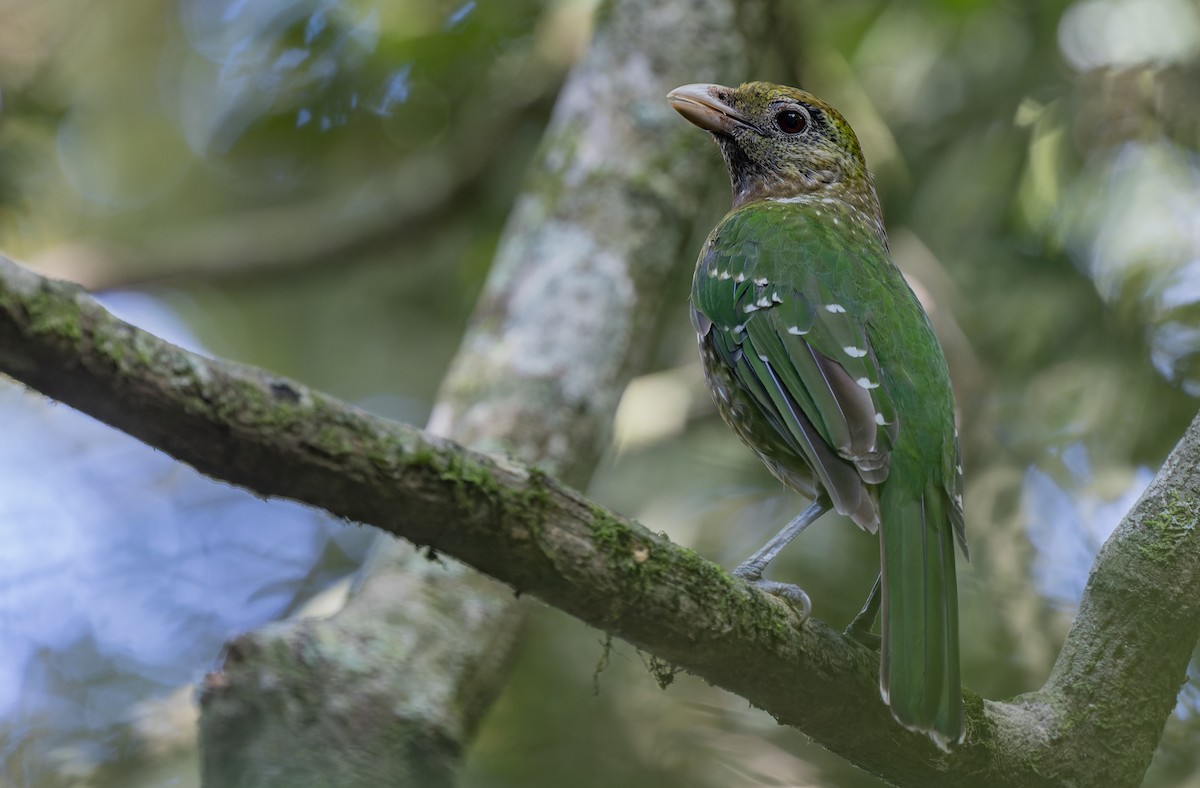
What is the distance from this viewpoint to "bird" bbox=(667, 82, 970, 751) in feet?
8.88

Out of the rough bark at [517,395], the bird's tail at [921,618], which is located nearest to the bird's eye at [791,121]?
the rough bark at [517,395]

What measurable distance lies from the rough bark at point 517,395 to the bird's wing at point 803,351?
0.78m

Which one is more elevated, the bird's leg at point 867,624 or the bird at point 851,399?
the bird at point 851,399

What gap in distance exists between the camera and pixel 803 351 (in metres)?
3.35

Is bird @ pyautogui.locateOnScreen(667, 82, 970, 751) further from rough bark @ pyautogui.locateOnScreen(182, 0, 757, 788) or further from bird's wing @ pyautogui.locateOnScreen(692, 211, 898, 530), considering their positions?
rough bark @ pyautogui.locateOnScreen(182, 0, 757, 788)

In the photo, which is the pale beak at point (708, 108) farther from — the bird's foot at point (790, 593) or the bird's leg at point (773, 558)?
the bird's foot at point (790, 593)

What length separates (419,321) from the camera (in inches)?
297

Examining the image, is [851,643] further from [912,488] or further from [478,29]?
[478,29]

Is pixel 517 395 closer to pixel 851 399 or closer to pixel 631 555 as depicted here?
pixel 851 399

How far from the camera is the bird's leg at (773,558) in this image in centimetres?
278

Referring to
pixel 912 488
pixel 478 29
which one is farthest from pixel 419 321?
pixel 912 488

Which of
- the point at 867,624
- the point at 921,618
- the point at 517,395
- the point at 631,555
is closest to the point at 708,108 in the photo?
the point at 517,395

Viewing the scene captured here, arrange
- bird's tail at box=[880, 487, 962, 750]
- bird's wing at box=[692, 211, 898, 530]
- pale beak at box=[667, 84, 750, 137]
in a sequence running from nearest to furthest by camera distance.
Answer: bird's tail at box=[880, 487, 962, 750]
bird's wing at box=[692, 211, 898, 530]
pale beak at box=[667, 84, 750, 137]

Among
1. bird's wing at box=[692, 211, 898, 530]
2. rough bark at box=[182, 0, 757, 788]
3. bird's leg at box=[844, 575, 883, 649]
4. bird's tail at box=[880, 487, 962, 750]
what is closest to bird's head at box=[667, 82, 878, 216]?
rough bark at box=[182, 0, 757, 788]
